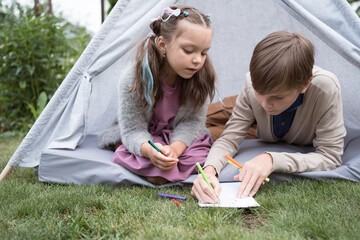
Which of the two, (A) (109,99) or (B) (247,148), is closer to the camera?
(B) (247,148)

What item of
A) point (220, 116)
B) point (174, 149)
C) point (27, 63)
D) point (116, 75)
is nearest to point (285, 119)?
point (174, 149)

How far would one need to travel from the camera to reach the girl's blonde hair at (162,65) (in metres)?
1.70

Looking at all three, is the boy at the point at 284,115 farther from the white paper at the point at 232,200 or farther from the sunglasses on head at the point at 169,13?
the sunglasses on head at the point at 169,13

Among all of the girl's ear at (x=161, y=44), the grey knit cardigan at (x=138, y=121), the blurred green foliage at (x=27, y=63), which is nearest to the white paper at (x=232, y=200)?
the grey knit cardigan at (x=138, y=121)

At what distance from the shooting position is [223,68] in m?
2.84

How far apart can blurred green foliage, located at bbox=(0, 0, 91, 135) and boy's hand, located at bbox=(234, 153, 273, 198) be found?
2.36 metres

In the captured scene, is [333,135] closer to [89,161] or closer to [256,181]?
[256,181]

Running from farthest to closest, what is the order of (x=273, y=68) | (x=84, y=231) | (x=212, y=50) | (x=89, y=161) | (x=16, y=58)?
(x=16, y=58) < (x=212, y=50) < (x=89, y=161) < (x=273, y=68) < (x=84, y=231)

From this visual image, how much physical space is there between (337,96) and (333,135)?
181 millimetres

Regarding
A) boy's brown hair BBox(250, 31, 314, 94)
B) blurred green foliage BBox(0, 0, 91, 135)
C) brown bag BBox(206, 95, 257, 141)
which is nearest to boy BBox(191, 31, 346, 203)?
boy's brown hair BBox(250, 31, 314, 94)

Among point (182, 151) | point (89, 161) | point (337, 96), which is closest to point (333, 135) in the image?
point (337, 96)

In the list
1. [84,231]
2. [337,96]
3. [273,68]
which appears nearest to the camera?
[84,231]

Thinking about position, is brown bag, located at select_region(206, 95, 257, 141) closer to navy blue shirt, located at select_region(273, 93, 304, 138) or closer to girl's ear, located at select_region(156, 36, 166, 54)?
navy blue shirt, located at select_region(273, 93, 304, 138)

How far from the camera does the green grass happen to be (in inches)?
45.0
